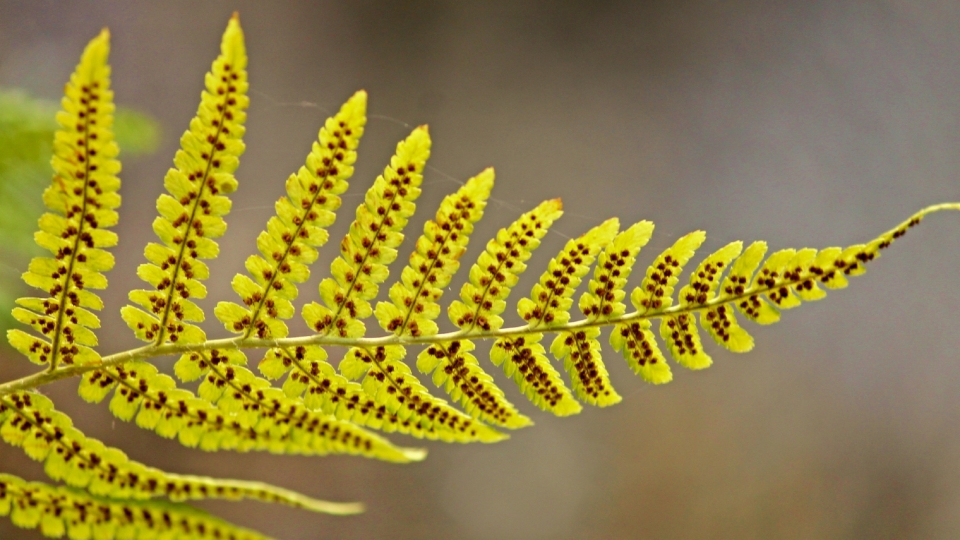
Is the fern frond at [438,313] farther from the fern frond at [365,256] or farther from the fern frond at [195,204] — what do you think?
the fern frond at [195,204]

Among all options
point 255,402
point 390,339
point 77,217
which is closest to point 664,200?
point 390,339

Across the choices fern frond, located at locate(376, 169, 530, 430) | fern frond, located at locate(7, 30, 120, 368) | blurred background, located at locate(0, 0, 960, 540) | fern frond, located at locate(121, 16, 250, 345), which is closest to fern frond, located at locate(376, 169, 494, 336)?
fern frond, located at locate(376, 169, 530, 430)

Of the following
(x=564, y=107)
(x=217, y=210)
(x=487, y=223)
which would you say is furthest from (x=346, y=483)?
(x=217, y=210)

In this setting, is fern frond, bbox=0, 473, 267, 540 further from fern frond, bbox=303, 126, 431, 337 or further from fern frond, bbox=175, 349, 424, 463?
fern frond, bbox=303, 126, 431, 337

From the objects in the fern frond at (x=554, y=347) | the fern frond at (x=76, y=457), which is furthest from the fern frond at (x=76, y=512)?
the fern frond at (x=554, y=347)

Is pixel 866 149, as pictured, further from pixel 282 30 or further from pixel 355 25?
pixel 282 30

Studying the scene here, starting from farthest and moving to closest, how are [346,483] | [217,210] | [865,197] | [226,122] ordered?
[346,483]
[865,197]
[217,210]
[226,122]
